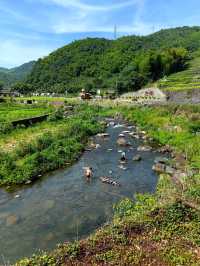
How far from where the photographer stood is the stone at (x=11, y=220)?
17.2 metres

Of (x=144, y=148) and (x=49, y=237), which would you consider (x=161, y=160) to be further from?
(x=49, y=237)

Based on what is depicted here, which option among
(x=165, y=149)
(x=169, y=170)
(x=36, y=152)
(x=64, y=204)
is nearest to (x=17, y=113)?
(x=36, y=152)

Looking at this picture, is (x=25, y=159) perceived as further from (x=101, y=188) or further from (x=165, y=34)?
(x=165, y=34)

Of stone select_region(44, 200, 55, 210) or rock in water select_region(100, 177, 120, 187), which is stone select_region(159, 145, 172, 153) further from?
stone select_region(44, 200, 55, 210)

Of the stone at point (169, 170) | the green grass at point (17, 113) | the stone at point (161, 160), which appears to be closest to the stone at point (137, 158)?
the stone at point (161, 160)

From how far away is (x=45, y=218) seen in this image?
1783 centimetres

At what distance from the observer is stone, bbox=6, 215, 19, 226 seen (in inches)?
678

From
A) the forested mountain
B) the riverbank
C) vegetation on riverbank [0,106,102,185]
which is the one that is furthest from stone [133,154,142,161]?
the forested mountain

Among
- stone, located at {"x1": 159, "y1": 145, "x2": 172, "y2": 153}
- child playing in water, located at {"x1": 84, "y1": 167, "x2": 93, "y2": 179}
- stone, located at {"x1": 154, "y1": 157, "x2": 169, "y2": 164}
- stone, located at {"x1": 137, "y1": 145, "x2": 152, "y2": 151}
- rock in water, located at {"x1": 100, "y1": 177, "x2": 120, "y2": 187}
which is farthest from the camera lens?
stone, located at {"x1": 137, "y1": 145, "x2": 152, "y2": 151}

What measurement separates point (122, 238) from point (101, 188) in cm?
972

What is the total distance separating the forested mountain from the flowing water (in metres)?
67.6

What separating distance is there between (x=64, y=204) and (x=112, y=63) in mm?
123928

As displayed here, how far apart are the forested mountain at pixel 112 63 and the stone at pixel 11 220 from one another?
76157mm

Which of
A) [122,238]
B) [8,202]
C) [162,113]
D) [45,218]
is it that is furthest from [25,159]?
[162,113]
